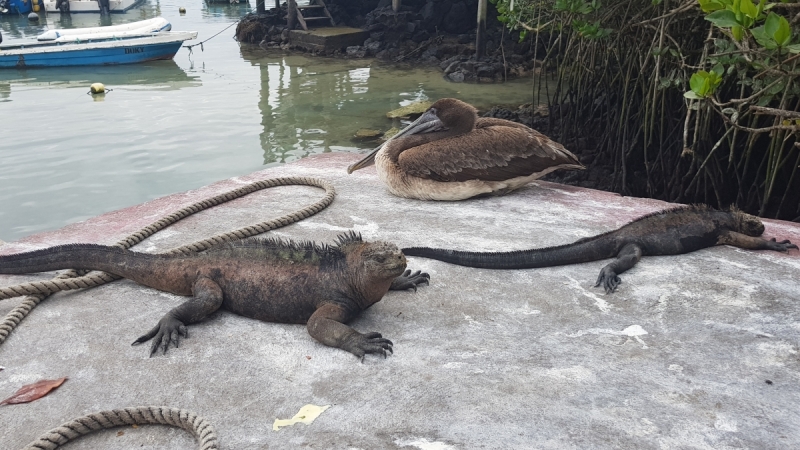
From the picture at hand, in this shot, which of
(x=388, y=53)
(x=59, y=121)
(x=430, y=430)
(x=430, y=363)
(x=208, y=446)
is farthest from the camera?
(x=388, y=53)

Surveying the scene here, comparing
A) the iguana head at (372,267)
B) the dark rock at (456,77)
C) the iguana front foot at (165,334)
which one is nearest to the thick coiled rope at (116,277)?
the iguana front foot at (165,334)

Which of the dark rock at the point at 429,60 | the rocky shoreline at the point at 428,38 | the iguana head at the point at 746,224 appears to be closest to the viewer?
the iguana head at the point at 746,224

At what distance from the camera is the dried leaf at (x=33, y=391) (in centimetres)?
289

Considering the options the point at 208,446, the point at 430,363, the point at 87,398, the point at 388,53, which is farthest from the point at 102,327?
the point at 388,53

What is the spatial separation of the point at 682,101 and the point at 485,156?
3043 millimetres

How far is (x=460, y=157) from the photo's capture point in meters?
5.73

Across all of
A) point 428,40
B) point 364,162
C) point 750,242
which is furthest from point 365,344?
point 428,40

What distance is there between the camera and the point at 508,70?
1714 centimetres

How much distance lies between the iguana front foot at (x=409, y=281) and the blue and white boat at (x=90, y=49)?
17776mm

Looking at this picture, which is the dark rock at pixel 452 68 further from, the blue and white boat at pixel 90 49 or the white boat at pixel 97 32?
the white boat at pixel 97 32

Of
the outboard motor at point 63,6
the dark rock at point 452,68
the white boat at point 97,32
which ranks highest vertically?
the outboard motor at point 63,6

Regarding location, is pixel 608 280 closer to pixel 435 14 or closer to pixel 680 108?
pixel 680 108

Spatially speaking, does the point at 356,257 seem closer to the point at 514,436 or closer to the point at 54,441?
the point at 514,436

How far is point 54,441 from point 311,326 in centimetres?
123
